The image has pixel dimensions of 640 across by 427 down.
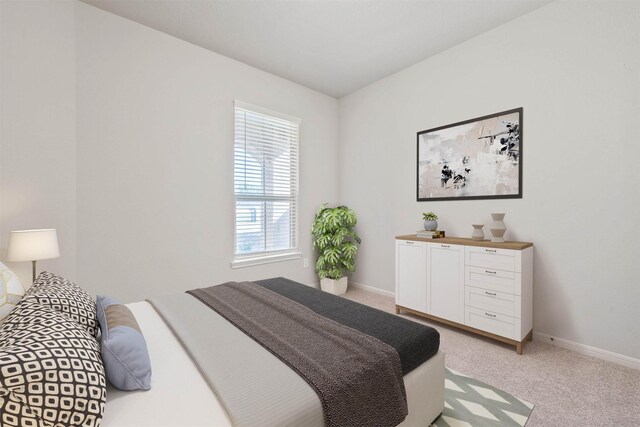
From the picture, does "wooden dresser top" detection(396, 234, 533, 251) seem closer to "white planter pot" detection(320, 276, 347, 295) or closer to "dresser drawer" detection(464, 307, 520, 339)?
"dresser drawer" detection(464, 307, 520, 339)

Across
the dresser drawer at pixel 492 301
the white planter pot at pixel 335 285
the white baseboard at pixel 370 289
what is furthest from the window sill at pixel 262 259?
the dresser drawer at pixel 492 301

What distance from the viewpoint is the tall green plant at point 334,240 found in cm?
388

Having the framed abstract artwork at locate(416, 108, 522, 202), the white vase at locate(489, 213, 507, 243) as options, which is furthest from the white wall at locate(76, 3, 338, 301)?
the white vase at locate(489, 213, 507, 243)

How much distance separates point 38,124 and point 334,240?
3.15m

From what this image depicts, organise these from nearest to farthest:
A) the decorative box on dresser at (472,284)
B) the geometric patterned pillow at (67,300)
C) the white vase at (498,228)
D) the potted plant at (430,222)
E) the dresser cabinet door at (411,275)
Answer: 1. the geometric patterned pillow at (67,300)
2. the decorative box on dresser at (472,284)
3. the white vase at (498,228)
4. the dresser cabinet door at (411,275)
5. the potted plant at (430,222)

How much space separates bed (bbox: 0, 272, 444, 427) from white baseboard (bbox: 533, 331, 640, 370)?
1622 millimetres

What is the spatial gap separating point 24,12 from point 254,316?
9.50 ft

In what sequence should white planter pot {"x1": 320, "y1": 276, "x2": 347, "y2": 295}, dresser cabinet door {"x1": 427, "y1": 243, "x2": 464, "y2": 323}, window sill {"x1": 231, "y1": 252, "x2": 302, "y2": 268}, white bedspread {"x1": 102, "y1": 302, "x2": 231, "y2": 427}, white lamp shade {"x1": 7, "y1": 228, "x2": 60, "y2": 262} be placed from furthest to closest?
white planter pot {"x1": 320, "y1": 276, "x2": 347, "y2": 295} < window sill {"x1": 231, "y1": 252, "x2": 302, "y2": 268} < dresser cabinet door {"x1": 427, "y1": 243, "x2": 464, "y2": 323} < white lamp shade {"x1": 7, "y1": 228, "x2": 60, "y2": 262} < white bedspread {"x1": 102, "y1": 302, "x2": 231, "y2": 427}

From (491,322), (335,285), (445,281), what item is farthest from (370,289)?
(491,322)

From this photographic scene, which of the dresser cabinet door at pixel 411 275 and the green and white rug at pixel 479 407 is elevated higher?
the dresser cabinet door at pixel 411 275

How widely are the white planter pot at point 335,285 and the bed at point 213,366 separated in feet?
7.14

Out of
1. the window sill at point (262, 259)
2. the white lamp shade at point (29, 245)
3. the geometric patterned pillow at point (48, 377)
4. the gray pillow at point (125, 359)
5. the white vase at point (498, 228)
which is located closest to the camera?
the geometric patterned pillow at point (48, 377)

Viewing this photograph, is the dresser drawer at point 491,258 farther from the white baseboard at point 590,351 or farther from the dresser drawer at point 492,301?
the white baseboard at point 590,351

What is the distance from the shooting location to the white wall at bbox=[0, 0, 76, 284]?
206 centimetres
